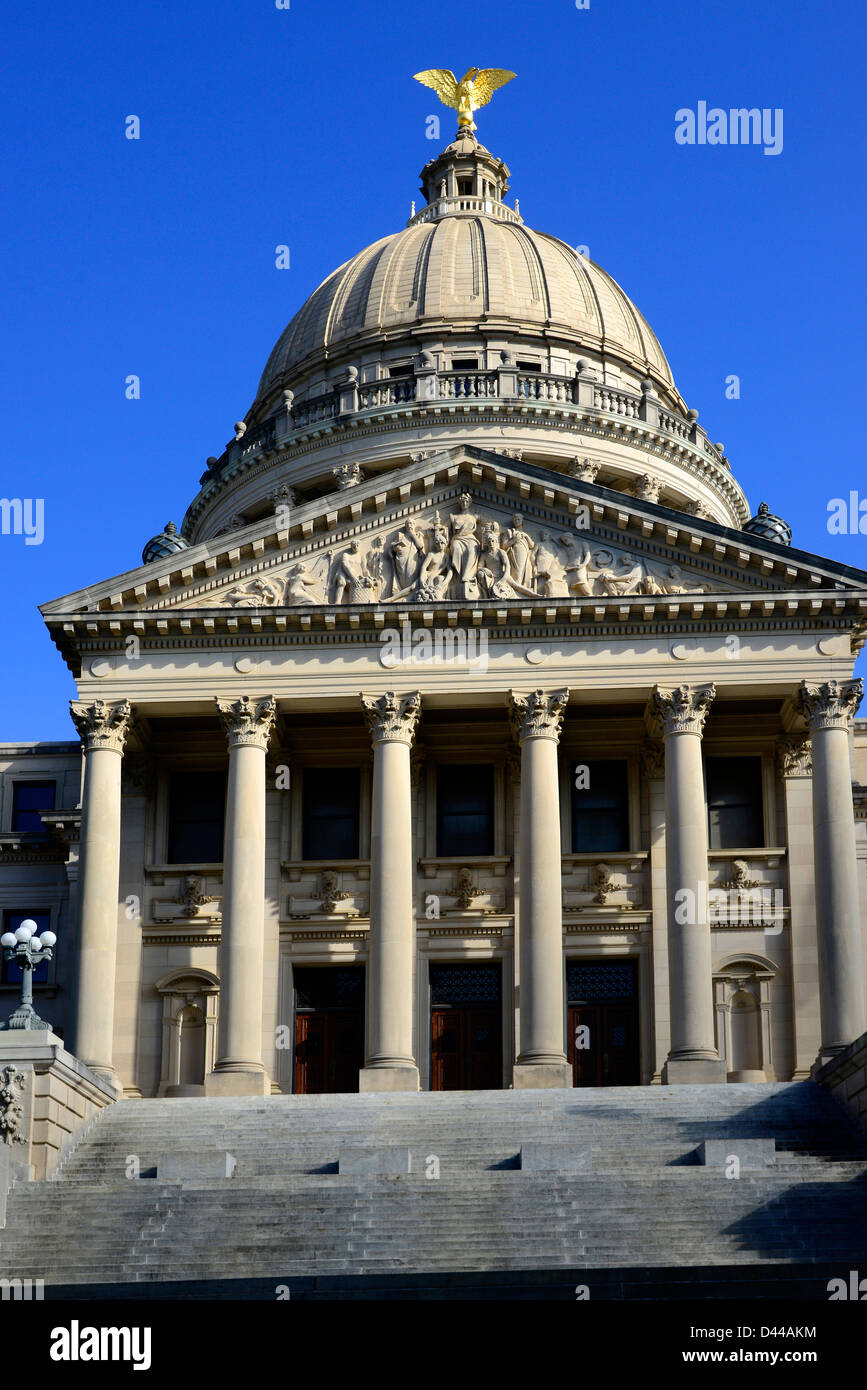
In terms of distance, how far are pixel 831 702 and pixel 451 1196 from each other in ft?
54.7

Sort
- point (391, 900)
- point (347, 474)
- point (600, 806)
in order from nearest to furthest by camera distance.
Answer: point (391, 900) → point (600, 806) → point (347, 474)

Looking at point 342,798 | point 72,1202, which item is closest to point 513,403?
point 342,798

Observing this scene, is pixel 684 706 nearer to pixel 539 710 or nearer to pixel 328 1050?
pixel 539 710

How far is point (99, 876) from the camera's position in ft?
133

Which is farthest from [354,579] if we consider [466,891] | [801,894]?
[801,894]

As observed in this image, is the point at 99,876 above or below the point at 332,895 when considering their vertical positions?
below

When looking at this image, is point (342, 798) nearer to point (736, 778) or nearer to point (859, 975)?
point (736, 778)

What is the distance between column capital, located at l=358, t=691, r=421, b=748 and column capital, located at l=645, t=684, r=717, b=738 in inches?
207

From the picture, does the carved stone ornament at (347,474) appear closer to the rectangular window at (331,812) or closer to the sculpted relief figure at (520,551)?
the rectangular window at (331,812)

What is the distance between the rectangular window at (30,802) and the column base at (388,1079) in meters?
16.6

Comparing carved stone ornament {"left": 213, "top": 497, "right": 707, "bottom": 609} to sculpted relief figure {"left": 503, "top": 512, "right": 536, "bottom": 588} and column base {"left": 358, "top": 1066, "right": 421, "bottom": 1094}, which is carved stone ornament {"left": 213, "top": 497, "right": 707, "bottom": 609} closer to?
sculpted relief figure {"left": 503, "top": 512, "right": 536, "bottom": 588}

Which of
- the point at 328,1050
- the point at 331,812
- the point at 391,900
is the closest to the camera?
the point at 391,900

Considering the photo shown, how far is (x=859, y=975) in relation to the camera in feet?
126
